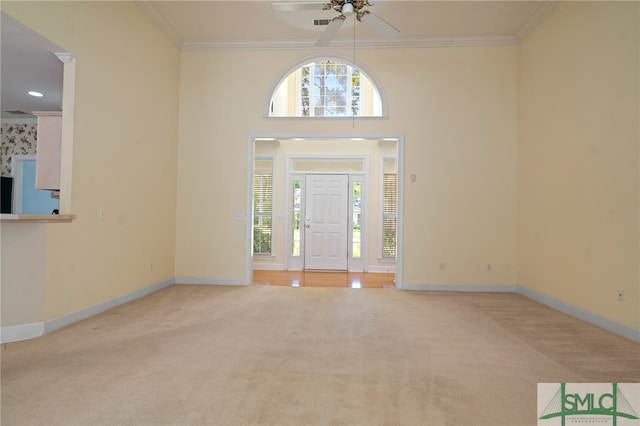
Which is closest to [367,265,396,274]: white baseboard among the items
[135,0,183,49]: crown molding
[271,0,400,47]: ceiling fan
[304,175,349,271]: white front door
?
[304,175,349,271]: white front door

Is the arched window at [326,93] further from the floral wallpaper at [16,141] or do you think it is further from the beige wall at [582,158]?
the floral wallpaper at [16,141]

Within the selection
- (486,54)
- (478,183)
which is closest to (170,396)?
(478,183)

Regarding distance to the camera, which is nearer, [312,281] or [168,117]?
[168,117]

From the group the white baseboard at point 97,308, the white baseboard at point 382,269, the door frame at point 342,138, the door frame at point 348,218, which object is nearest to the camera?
the white baseboard at point 97,308

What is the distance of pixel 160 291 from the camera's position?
442 centimetres

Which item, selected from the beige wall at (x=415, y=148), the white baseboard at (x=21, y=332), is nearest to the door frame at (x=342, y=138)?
the beige wall at (x=415, y=148)

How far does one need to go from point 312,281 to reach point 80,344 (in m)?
3.31

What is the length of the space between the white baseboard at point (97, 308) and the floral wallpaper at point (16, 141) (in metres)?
3.88

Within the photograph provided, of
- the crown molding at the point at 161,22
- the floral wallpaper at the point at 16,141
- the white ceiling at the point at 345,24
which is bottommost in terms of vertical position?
the floral wallpaper at the point at 16,141

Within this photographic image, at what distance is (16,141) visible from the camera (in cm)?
592

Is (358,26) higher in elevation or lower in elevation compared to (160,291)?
higher

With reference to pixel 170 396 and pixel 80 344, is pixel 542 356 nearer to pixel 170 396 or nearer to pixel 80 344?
pixel 170 396

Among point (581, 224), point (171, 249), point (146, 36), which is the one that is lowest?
point (171, 249)

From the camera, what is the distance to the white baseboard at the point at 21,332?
2590 mm
